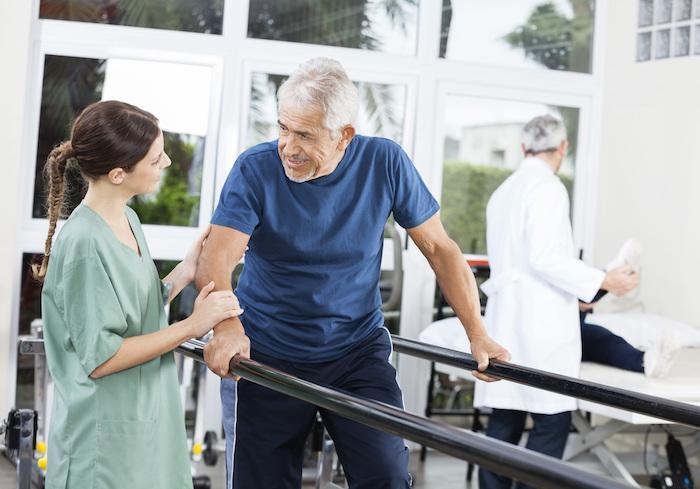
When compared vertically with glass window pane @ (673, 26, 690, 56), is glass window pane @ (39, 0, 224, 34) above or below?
below

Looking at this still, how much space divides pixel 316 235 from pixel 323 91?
0.33m

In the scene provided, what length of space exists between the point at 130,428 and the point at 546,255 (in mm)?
2197

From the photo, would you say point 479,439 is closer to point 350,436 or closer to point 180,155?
point 350,436

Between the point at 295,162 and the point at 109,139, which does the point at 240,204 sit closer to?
the point at 295,162

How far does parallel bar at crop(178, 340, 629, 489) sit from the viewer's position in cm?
147

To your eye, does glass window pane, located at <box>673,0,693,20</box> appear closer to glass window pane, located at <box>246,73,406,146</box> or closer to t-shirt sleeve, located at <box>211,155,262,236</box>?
glass window pane, located at <box>246,73,406,146</box>

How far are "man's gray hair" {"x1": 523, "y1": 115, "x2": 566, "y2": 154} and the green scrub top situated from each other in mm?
2244

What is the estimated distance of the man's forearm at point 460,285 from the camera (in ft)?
8.29

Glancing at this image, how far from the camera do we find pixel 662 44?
5406 millimetres

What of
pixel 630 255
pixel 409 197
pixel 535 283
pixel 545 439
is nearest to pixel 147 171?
pixel 409 197

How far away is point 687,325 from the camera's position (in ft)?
16.2

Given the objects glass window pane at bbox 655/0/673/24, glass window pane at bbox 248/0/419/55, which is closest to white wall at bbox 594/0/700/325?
glass window pane at bbox 655/0/673/24

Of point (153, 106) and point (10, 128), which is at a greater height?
point (153, 106)

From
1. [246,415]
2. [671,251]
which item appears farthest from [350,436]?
[671,251]
